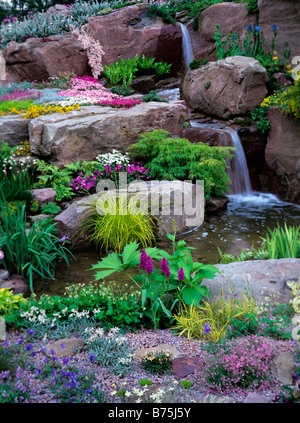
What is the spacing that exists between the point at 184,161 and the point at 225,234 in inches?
76.0

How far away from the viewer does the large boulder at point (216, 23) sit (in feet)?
41.3

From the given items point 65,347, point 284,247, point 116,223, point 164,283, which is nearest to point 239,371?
point 164,283

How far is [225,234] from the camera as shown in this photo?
6371 millimetres

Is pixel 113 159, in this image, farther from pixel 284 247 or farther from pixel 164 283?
pixel 164 283

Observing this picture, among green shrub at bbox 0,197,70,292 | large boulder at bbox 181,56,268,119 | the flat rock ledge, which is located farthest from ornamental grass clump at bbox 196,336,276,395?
large boulder at bbox 181,56,268,119

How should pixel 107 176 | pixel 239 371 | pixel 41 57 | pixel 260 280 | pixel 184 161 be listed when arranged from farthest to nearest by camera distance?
1. pixel 41 57
2. pixel 184 161
3. pixel 107 176
4. pixel 260 280
5. pixel 239 371

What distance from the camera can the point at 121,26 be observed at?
13047mm

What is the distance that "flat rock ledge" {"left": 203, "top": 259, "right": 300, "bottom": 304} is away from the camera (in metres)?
3.43

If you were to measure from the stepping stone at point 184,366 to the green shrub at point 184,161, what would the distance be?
481 centimetres

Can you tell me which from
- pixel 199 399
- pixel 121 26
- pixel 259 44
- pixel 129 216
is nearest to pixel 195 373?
pixel 199 399

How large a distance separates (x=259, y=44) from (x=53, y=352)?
11.6 meters

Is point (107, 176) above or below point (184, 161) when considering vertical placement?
below

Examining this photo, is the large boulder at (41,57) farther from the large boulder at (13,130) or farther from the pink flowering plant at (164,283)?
the pink flowering plant at (164,283)

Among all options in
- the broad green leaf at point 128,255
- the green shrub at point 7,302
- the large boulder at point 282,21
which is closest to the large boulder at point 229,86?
the large boulder at point 282,21
